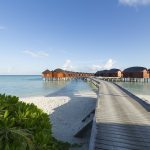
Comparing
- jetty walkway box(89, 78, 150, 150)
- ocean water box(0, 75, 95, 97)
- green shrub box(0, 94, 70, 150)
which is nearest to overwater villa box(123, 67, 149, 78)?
ocean water box(0, 75, 95, 97)

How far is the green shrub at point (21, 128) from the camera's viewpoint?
452cm

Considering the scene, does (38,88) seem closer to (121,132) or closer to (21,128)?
(121,132)

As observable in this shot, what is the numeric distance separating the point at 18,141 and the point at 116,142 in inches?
Result: 126

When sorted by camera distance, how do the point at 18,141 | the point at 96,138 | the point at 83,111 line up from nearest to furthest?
the point at 18,141
the point at 96,138
the point at 83,111

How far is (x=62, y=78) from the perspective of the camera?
297 feet

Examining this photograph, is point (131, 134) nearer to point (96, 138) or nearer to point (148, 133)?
point (148, 133)

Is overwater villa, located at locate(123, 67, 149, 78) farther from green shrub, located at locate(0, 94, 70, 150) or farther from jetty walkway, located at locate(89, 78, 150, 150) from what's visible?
green shrub, located at locate(0, 94, 70, 150)

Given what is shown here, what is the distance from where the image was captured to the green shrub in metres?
4.52

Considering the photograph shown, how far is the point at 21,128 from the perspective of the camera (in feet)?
17.5

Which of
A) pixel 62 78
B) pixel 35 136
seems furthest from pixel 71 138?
pixel 62 78

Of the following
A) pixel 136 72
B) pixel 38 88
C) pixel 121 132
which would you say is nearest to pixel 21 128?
pixel 121 132

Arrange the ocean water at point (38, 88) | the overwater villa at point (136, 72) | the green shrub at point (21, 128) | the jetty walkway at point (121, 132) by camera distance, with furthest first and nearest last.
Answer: the overwater villa at point (136, 72) → the ocean water at point (38, 88) → the jetty walkway at point (121, 132) → the green shrub at point (21, 128)

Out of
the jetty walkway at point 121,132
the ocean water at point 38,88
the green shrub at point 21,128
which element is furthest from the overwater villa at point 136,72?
the green shrub at point 21,128

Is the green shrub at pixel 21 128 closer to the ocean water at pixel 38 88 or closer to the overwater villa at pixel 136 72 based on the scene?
the ocean water at pixel 38 88
